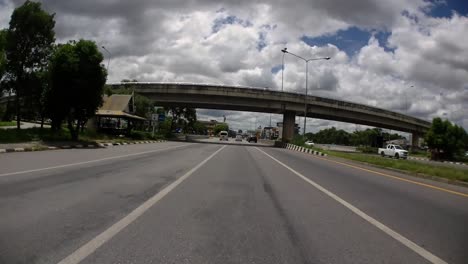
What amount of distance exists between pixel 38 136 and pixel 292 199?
81.4ft

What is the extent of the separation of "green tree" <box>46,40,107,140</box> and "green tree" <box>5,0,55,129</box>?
2264 mm

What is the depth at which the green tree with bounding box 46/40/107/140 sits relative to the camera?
93.0 ft

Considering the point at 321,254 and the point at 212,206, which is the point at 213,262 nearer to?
the point at 321,254

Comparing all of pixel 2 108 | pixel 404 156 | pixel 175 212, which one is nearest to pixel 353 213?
pixel 175 212

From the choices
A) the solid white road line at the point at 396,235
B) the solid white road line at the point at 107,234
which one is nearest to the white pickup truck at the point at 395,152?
the solid white road line at the point at 396,235

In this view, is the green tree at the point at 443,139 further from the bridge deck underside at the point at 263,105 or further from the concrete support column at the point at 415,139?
the concrete support column at the point at 415,139

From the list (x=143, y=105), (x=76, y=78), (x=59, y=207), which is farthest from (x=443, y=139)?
(x=59, y=207)

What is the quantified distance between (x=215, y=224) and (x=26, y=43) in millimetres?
30436

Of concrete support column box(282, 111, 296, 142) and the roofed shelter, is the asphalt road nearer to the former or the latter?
the roofed shelter

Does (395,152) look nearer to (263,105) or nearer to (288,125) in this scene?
(288,125)

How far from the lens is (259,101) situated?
5838 centimetres

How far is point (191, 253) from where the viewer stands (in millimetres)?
4512

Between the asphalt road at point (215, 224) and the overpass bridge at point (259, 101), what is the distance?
4692cm

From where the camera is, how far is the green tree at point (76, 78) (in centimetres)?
2834
